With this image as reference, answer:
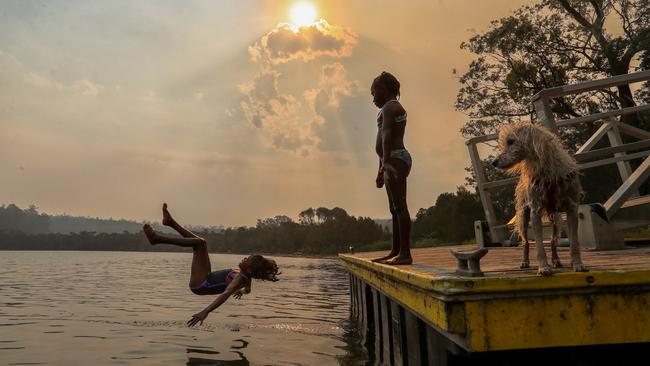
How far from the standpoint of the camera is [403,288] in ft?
14.4

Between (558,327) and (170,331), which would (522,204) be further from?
(170,331)

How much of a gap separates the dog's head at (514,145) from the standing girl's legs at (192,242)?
4.79 m

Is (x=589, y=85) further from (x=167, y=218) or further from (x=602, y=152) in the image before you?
(x=167, y=218)

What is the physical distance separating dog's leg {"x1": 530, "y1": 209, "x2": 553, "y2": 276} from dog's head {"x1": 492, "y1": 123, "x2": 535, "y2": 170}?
0.43m

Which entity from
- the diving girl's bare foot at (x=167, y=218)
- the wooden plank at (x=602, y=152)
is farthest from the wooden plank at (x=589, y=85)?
the diving girl's bare foot at (x=167, y=218)

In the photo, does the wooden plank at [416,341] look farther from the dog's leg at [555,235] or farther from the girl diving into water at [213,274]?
the girl diving into water at [213,274]

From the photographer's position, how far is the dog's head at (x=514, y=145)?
3.93 meters

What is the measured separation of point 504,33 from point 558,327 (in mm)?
28077

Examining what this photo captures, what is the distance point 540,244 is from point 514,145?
0.91 m

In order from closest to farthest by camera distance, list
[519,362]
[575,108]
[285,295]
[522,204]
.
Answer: [519,362]
[522,204]
[285,295]
[575,108]

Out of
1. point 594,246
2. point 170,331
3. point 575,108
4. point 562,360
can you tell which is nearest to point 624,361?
point 562,360

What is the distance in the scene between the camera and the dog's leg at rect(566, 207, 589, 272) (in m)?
3.32

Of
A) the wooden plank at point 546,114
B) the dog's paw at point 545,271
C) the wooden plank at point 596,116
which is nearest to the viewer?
the dog's paw at point 545,271

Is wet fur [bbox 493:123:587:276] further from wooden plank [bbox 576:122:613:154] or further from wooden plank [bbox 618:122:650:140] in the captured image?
wooden plank [bbox 618:122:650:140]
